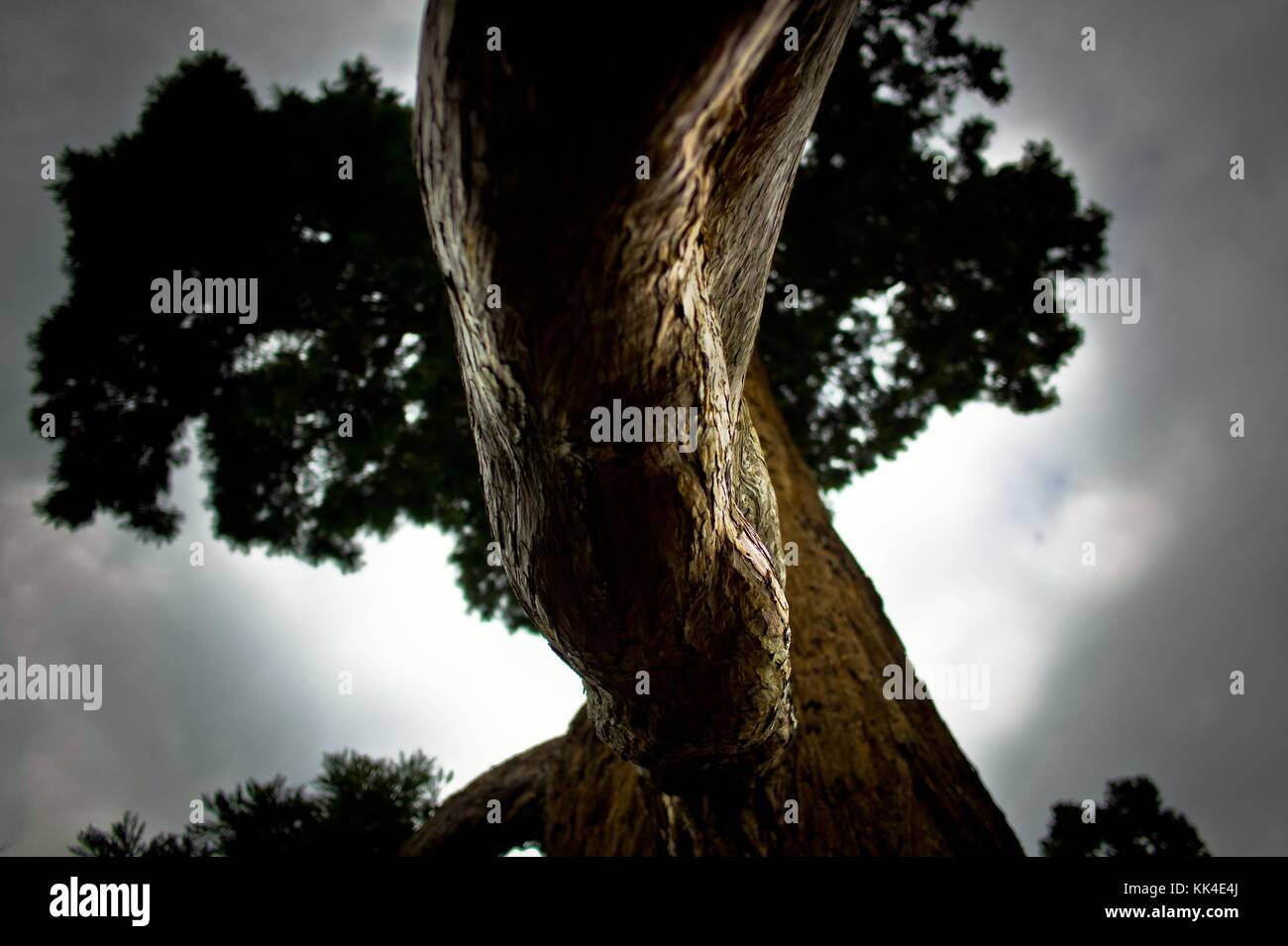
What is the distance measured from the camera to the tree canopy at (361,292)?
3.96 meters

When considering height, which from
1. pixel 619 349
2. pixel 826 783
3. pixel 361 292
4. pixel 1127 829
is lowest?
pixel 1127 829

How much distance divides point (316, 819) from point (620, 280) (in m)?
3.92

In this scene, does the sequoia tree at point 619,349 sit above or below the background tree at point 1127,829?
above

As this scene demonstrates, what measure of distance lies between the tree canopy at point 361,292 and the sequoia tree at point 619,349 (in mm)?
25

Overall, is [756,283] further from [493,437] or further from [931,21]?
[931,21]

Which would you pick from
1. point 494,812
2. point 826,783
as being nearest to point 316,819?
point 494,812

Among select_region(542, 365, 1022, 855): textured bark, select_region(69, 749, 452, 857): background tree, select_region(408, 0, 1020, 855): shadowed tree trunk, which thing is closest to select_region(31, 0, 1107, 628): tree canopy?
select_region(69, 749, 452, 857): background tree

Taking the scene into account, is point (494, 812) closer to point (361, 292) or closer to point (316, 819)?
point (316, 819)

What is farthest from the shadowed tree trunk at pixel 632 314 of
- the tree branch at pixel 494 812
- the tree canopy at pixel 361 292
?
the tree canopy at pixel 361 292

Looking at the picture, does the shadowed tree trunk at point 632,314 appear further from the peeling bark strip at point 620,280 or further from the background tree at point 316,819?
the background tree at point 316,819

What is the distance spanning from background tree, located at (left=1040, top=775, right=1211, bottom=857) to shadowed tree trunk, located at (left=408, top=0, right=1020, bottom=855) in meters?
2.35

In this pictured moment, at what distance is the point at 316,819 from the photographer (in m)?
3.38

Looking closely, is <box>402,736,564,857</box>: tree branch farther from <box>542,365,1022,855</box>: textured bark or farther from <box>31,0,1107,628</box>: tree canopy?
<box>31,0,1107,628</box>: tree canopy
